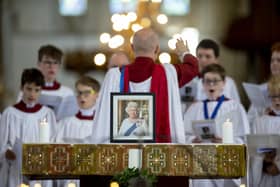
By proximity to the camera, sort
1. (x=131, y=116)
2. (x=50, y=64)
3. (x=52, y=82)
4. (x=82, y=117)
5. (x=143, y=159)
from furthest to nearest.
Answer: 1. (x=52, y=82)
2. (x=50, y=64)
3. (x=82, y=117)
4. (x=131, y=116)
5. (x=143, y=159)

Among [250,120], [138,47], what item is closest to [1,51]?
[250,120]

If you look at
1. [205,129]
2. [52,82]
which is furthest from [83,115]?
[205,129]

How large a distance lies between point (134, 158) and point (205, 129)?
5.36 feet

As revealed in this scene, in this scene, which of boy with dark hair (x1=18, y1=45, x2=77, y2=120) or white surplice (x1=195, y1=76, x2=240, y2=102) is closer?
boy with dark hair (x1=18, y1=45, x2=77, y2=120)

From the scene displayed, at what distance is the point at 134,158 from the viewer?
9383 millimetres

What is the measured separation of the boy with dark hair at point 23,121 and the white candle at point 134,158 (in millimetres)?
2334

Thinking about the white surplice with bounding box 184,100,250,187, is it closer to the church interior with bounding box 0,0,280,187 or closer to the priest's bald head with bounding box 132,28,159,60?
the priest's bald head with bounding box 132,28,159,60

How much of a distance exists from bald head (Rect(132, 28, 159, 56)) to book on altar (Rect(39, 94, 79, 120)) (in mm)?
2441

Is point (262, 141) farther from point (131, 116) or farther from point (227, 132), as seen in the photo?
point (131, 116)

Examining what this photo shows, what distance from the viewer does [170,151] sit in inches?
368

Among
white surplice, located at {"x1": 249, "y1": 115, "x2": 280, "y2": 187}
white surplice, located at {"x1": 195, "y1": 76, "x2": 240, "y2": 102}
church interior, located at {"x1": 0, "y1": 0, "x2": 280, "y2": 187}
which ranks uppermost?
church interior, located at {"x1": 0, "y1": 0, "x2": 280, "y2": 187}

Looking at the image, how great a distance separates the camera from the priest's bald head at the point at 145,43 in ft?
32.0

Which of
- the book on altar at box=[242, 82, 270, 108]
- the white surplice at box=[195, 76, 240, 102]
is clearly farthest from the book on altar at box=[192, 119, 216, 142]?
the white surplice at box=[195, 76, 240, 102]

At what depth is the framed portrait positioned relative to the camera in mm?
9477
